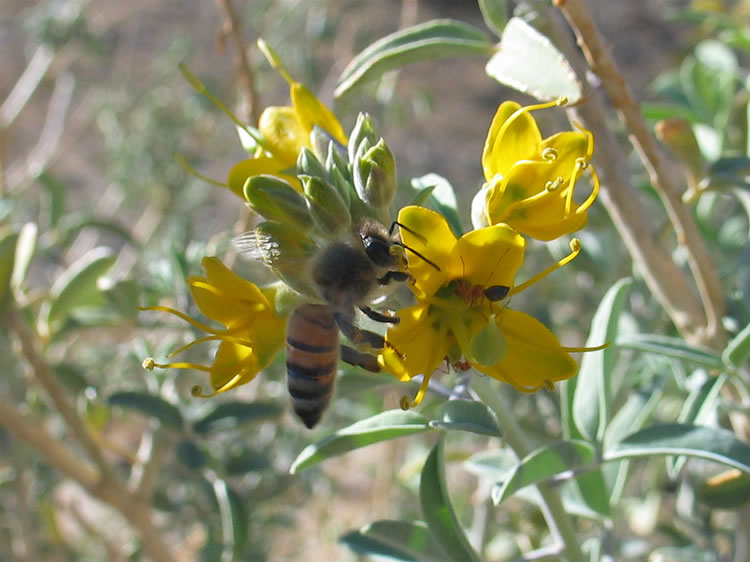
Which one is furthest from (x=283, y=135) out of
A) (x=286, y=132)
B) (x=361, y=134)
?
(x=361, y=134)

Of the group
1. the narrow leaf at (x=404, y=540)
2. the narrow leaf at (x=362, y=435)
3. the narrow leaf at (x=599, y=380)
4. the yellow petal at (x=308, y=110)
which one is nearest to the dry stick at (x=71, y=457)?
the narrow leaf at (x=404, y=540)

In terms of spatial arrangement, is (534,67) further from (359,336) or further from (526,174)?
(359,336)

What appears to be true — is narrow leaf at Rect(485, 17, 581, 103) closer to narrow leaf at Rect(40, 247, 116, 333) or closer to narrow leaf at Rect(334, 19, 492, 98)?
narrow leaf at Rect(334, 19, 492, 98)

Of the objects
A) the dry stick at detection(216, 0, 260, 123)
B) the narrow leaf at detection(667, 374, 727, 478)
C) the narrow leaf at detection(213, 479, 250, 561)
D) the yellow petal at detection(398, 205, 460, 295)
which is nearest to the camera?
the yellow petal at detection(398, 205, 460, 295)

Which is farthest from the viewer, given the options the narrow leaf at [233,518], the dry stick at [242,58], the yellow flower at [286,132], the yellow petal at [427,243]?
the dry stick at [242,58]

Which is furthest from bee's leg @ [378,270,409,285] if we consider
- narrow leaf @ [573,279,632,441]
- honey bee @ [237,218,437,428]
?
narrow leaf @ [573,279,632,441]

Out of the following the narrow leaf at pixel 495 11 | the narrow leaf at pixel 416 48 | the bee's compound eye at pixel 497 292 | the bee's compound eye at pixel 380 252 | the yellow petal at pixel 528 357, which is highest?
the narrow leaf at pixel 495 11

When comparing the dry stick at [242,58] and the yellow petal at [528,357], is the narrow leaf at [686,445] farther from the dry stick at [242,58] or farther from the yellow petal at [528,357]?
the dry stick at [242,58]
